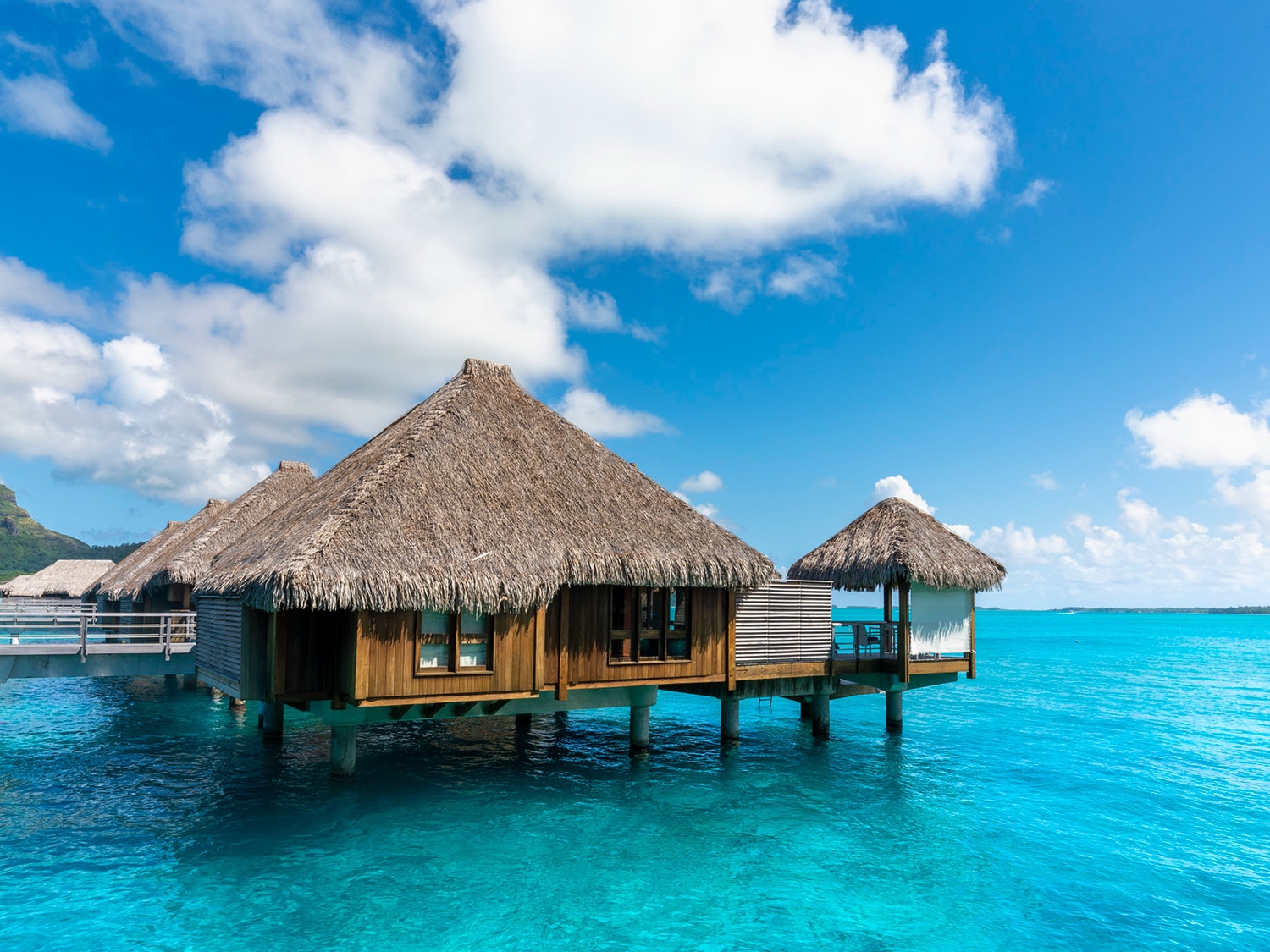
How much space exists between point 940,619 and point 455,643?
1358 cm

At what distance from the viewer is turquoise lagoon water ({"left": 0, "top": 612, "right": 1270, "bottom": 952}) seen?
10.8 m

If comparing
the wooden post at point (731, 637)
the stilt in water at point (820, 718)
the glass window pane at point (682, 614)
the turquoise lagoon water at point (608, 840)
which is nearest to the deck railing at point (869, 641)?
the stilt in water at point (820, 718)

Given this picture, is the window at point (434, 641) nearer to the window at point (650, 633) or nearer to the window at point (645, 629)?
the window at point (645, 629)

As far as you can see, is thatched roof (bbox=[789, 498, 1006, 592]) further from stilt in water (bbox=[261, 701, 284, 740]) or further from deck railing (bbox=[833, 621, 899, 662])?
stilt in water (bbox=[261, 701, 284, 740])

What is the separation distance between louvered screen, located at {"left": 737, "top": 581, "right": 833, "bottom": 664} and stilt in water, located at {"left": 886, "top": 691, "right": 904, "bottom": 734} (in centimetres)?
594

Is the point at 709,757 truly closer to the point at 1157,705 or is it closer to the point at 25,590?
the point at 1157,705

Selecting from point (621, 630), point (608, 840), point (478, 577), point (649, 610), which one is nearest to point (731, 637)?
point (649, 610)

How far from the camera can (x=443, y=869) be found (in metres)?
12.4

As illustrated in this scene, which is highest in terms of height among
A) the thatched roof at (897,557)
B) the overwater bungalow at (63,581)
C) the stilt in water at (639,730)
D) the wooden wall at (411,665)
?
the thatched roof at (897,557)

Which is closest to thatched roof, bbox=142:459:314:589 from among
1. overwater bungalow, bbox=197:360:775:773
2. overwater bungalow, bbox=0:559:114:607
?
overwater bungalow, bbox=197:360:775:773

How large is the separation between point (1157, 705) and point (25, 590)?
69533 mm

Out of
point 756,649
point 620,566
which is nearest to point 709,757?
point 756,649

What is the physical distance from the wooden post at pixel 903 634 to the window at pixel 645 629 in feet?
20.9

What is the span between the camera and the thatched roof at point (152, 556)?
2928cm
